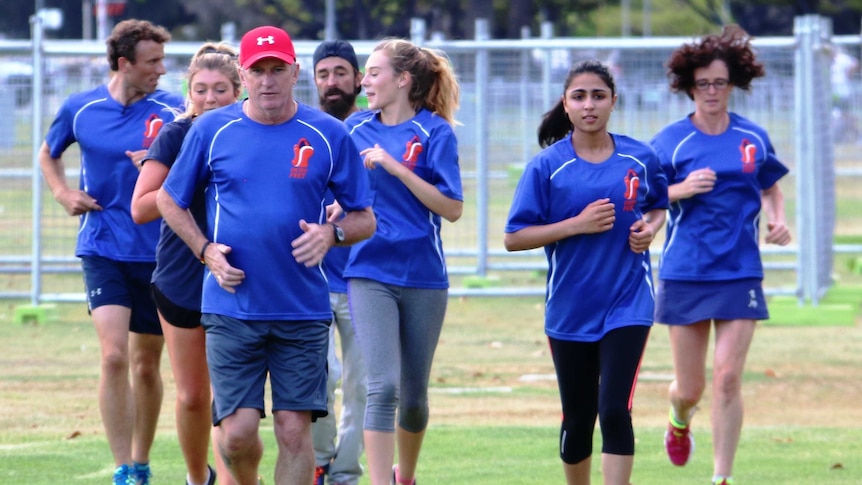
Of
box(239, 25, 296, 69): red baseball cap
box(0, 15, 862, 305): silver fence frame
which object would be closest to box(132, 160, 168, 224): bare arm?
box(239, 25, 296, 69): red baseball cap

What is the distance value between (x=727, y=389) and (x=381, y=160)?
2.29m

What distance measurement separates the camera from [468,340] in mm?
13250

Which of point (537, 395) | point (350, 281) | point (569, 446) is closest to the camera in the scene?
point (569, 446)

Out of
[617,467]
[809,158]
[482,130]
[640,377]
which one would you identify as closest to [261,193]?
[617,467]

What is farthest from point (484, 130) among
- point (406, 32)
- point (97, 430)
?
point (406, 32)

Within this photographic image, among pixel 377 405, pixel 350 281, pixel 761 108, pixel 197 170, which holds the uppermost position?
pixel 761 108

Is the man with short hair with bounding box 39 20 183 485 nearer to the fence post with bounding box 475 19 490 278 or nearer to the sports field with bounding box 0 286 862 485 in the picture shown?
the sports field with bounding box 0 286 862 485

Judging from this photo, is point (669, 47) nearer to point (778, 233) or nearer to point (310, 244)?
point (778, 233)

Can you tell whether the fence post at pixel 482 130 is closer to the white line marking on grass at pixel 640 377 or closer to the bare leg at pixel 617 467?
the white line marking on grass at pixel 640 377

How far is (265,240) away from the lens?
5598 mm

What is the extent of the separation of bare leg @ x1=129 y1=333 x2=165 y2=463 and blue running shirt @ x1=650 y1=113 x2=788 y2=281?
109 inches

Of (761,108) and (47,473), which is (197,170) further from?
(761,108)

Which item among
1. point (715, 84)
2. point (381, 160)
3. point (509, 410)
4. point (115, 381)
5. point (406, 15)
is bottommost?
point (509, 410)

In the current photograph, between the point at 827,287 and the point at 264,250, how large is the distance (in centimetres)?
1096
